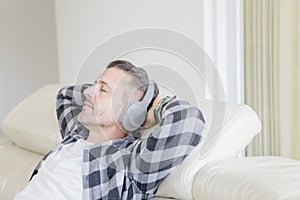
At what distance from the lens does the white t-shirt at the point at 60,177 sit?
5.15ft

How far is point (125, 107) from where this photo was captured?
5.29 feet

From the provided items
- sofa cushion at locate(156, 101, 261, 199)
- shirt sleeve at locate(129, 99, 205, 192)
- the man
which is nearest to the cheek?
the man

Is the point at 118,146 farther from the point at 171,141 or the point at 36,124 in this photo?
the point at 36,124

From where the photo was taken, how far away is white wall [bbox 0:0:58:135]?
404 centimetres

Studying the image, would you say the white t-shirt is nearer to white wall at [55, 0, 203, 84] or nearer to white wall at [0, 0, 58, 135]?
white wall at [55, 0, 203, 84]

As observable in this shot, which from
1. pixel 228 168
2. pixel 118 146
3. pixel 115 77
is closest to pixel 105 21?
pixel 115 77

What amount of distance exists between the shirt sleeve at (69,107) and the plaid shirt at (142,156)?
0.24 m

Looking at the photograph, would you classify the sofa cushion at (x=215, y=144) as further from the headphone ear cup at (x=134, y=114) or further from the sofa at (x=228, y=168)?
the headphone ear cup at (x=134, y=114)

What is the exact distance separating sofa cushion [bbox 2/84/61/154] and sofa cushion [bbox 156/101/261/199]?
0.71 m

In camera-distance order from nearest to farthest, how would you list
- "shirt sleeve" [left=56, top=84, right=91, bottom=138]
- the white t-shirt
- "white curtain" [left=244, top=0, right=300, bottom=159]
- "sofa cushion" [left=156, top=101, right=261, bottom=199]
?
"sofa cushion" [left=156, top=101, right=261, bottom=199] < the white t-shirt < "shirt sleeve" [left=56, top=84, right=91, bottom=138] < "white curtain" [left=244, top=0, right=300, bottom=159]

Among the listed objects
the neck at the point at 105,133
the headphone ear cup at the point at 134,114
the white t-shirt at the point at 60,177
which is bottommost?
the white t-shirt at the point at 60,177

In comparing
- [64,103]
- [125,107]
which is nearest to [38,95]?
[64,103]

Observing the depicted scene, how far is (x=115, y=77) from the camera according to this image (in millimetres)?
1632

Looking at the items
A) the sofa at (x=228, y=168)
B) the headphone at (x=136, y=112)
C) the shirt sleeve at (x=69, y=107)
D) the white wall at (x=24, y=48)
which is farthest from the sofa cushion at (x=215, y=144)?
the white wall at (x=24, y=48)
